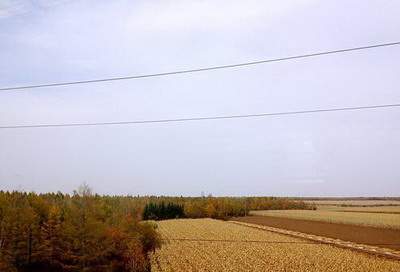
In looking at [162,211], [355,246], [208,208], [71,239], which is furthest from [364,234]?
[208,208]

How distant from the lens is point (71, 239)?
4878 centimetres

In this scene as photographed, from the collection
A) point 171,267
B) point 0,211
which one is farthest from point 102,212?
point 171,267

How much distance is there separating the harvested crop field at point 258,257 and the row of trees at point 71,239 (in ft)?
10.0

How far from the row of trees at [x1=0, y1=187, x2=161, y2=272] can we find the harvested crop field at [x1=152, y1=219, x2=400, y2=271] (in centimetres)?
305

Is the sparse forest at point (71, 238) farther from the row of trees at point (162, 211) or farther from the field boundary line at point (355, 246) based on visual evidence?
the row of trees at point (162, 211)

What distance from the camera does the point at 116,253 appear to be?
4884 cm

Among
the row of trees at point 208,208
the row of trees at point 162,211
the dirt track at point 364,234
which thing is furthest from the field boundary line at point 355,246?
the row of trees at point 208,208

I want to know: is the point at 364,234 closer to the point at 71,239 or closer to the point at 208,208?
the point at 71,239

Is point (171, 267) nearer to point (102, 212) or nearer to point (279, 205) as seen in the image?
point (102, 212)

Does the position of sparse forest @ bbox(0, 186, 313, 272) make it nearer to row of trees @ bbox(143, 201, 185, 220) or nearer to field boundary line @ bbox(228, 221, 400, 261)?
field boundary line @ bbox(228, 221, 400, 261)

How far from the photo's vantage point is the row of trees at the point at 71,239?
47.4m

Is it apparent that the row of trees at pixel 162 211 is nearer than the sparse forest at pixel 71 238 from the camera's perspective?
No

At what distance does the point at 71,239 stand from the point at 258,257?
17615mm

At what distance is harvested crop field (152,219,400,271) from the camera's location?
3975 cm
